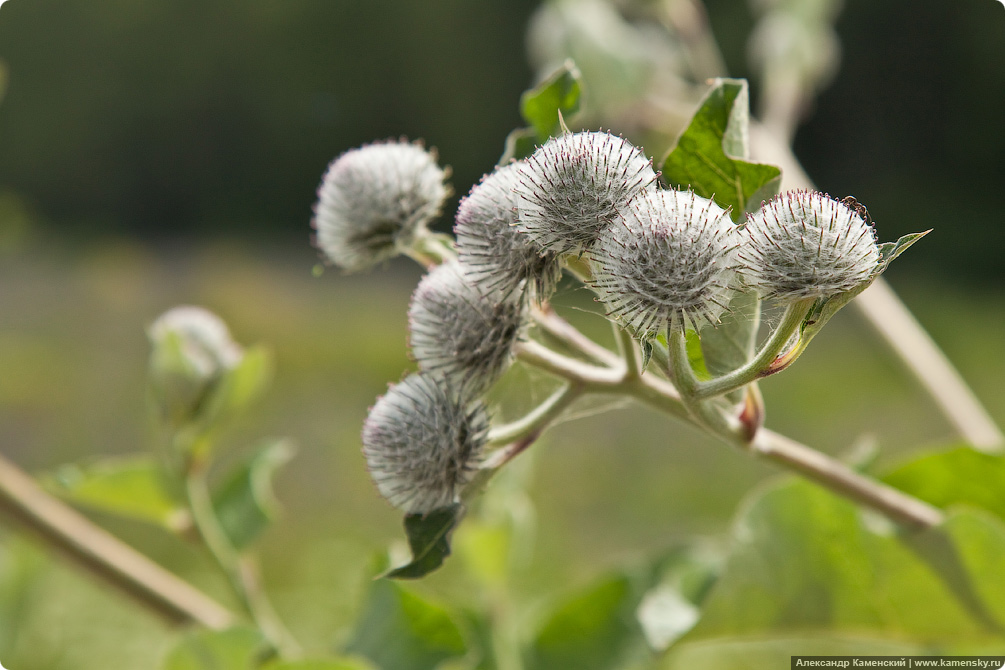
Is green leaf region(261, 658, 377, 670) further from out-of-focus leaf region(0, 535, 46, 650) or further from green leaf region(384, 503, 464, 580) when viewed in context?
out-of-focus leaf region(0, 535, 46, 650)

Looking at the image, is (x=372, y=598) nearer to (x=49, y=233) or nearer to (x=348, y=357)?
(x=348, y=357)

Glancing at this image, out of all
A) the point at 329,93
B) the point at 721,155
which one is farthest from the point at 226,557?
the point at 329,93

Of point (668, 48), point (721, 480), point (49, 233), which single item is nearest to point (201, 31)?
point (49, 233)

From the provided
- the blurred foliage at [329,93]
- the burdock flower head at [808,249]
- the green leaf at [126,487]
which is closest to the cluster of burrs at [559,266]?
the burdock flower head at [808,249]

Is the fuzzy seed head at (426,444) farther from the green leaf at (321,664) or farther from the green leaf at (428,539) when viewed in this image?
the green leaf at (321,664)

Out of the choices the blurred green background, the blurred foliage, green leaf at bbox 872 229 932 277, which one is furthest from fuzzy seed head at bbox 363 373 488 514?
the blurred foliage

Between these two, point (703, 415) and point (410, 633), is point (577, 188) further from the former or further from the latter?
point (410, 633)

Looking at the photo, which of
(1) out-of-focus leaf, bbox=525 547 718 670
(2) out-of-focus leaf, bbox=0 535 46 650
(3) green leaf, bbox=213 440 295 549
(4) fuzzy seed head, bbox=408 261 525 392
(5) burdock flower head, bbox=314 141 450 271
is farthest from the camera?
(2) out-of-focus leaf, bbox=0 535 46 650
